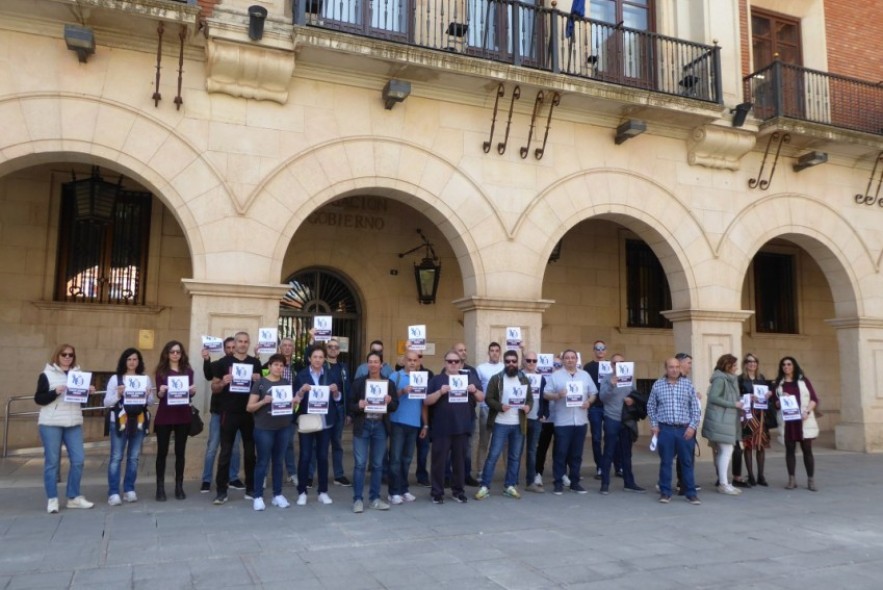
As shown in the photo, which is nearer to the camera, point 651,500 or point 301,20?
point 651,500

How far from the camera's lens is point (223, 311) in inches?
349

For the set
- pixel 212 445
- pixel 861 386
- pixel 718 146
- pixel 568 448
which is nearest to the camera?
pixel 212 445

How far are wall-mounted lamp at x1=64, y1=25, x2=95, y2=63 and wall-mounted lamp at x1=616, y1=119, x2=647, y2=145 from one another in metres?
7.72

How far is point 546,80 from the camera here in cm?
1018

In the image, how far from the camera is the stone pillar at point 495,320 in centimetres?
1006

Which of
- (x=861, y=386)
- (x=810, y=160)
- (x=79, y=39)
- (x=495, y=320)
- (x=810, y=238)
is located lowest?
(x=861, y=386)

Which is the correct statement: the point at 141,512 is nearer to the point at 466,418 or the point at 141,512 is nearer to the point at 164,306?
the point at 466,418

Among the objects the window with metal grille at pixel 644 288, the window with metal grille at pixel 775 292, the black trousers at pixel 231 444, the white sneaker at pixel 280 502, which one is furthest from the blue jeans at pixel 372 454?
the window with metal grille at pixel 775 292

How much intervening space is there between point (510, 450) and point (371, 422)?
6.15 feet

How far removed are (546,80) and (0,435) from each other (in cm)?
990

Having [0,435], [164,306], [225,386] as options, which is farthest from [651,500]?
[0,435]

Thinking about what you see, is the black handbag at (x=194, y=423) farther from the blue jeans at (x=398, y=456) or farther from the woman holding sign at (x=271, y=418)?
the blue jeans at (x=398, y=456)

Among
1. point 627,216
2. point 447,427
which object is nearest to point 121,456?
point 447,427

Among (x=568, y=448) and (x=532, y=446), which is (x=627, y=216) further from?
(x=532, y=446)
